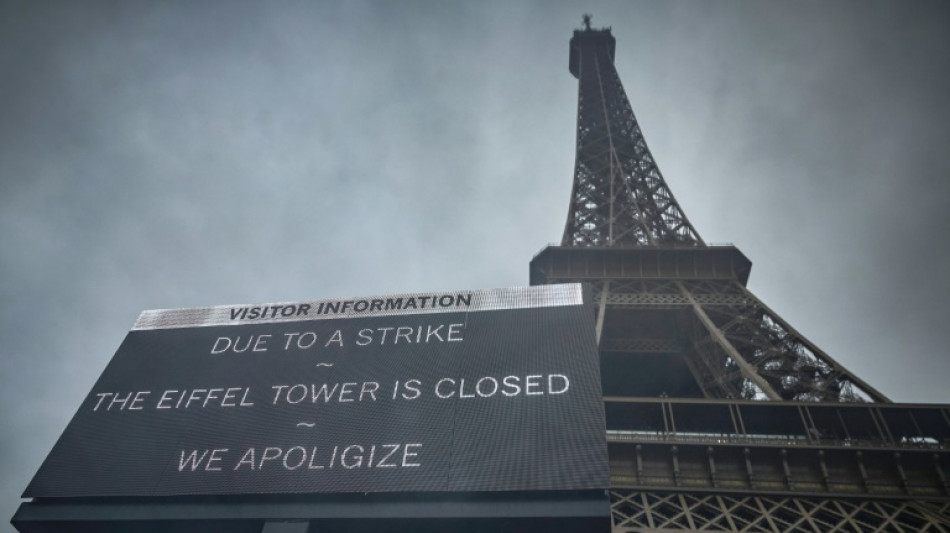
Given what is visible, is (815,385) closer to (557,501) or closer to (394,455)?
(557,501)

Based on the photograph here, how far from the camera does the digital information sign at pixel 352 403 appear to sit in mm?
14062

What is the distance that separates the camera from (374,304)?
19672 mm

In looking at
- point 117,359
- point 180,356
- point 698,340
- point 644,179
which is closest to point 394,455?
point 180,356

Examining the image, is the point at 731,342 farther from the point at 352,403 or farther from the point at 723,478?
the point at 352,403

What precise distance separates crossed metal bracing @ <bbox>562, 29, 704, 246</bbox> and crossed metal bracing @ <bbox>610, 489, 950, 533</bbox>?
1747cm

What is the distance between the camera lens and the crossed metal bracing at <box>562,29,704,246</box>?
3359 cm

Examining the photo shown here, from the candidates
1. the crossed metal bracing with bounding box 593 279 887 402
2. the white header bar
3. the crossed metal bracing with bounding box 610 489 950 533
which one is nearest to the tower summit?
the crossed metal bracing with bounding box 593 279 887 402

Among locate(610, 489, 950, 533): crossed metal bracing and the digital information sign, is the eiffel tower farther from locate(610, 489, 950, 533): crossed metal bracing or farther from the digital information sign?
the digital information sign

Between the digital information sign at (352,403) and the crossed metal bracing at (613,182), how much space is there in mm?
15662

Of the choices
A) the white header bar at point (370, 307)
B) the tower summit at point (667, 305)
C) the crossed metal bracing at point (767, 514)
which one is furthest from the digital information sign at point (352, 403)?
the tower summit at point (667, 305)

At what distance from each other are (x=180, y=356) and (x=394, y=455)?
28.3 ft

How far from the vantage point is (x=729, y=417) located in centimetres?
1775

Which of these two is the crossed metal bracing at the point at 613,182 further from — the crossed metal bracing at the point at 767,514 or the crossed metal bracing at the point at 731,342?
the crossed metal bracing at the point at 767,514

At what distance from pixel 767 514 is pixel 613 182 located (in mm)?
Result: 25974
